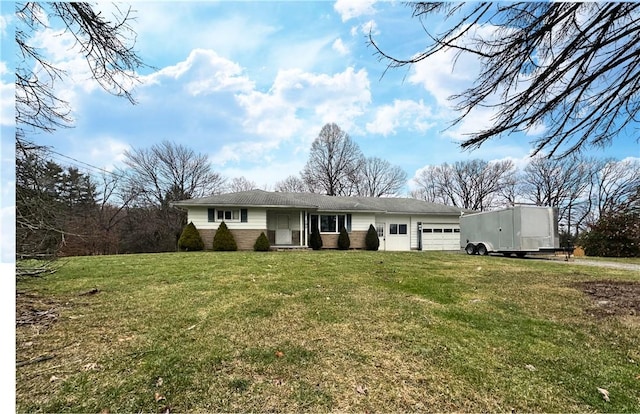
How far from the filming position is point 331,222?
63.6 feet

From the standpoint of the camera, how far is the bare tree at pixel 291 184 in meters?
36.9

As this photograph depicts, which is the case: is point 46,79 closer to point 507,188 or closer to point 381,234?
point 381,234

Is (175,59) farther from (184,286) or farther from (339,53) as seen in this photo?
(184,286)

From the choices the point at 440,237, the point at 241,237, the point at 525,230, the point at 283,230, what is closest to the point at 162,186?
the point at 241,237

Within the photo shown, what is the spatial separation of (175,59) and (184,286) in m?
3.99

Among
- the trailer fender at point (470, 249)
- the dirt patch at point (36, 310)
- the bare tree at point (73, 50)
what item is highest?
Answer: the bare tree at point (73, 50)

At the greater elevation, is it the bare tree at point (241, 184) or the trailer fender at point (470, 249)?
the bare tree at point (241, 184)

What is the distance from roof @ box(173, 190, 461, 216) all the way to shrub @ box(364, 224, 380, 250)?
130 cm

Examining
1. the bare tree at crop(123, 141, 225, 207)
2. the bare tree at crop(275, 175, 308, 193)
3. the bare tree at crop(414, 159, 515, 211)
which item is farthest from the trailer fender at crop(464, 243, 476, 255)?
the bare tree at crop(414, 159, 515, 211)

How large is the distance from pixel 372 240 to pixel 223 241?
350 inches

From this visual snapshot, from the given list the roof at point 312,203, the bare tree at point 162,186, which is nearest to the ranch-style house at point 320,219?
the roof at point 312,203

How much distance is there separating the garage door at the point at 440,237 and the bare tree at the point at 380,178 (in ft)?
48.6

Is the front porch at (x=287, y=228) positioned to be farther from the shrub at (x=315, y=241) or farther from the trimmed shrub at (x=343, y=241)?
the trimmed shrub at (x=343, y=241)

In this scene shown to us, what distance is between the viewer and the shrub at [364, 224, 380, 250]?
746 inches
